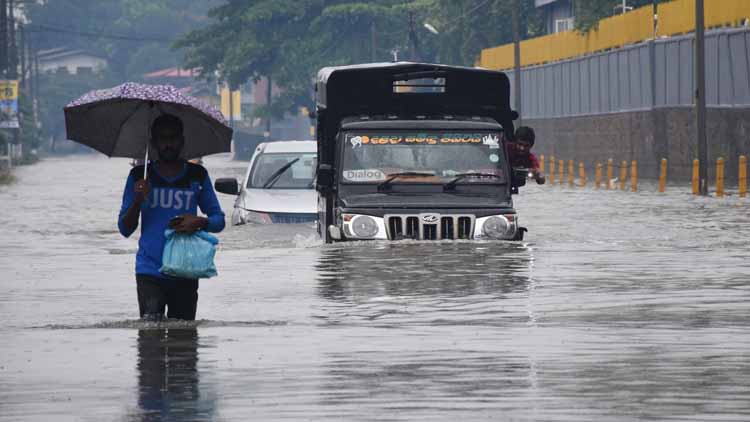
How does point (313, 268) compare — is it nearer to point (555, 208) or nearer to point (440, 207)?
point (440, 207)

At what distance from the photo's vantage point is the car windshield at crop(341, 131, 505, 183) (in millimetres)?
20297

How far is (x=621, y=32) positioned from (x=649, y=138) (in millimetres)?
5589

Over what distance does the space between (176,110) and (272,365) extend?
2.46m

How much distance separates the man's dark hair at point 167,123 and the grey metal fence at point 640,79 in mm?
37852

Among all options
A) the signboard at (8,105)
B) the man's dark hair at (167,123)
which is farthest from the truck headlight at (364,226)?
the signboard at (8,105)

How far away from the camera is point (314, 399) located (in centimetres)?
952

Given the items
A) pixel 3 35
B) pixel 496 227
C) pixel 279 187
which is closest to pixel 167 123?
pixel 496 227

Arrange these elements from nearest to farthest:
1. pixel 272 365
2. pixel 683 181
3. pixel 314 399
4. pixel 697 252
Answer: pixel 314 399
pixel 272 365
pixel 697 252
pixel 683 181

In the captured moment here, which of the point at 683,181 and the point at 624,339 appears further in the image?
the point at 683,181

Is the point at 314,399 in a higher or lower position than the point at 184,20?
lower

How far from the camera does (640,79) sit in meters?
61.2

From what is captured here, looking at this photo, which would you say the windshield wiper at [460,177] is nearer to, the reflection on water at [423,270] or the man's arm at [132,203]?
the reflection on water at [423,270]

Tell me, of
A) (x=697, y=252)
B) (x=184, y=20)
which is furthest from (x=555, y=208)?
(x=184, y=20)

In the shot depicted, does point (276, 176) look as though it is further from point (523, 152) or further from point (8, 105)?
point (8, 105)
